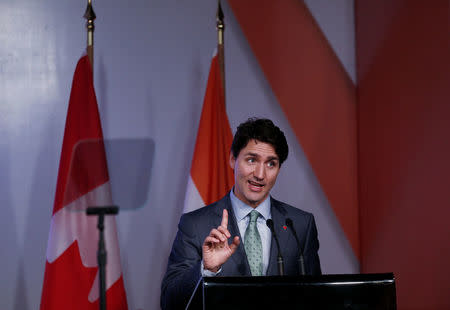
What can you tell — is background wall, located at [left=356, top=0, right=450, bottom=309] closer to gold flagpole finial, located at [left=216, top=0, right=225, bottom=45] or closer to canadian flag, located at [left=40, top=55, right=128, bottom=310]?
gold flagpole finial, located at [left=216, top=0, right=225, bottom=45]

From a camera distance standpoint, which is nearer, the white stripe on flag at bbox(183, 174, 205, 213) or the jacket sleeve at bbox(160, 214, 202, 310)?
the jacket sleeve at bbox(160, 214, 202, 310)

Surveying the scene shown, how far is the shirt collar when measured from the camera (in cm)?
225

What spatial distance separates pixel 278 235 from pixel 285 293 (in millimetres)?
887

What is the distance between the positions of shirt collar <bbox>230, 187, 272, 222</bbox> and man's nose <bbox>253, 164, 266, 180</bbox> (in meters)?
0.13

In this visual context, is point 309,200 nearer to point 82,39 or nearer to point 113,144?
point 113,144

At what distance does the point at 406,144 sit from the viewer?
2834 millimetres

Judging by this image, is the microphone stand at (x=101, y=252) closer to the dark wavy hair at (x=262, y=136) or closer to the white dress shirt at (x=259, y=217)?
the white dress shirt at (x=259, y=217)

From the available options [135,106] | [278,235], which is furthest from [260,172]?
[135,106]

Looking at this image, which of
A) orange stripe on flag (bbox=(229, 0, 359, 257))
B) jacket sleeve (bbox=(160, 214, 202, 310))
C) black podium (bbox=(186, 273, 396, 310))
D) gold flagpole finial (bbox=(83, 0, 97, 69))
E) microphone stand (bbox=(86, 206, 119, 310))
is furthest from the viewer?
orange stripe on flag (bbox=(229, 0, 359, 257))

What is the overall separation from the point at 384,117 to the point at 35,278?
89.4 inches

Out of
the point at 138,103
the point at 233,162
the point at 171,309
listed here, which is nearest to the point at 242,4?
the point at 138,103

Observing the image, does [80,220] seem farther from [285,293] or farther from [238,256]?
[285,293]

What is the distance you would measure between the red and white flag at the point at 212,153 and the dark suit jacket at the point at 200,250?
70cm

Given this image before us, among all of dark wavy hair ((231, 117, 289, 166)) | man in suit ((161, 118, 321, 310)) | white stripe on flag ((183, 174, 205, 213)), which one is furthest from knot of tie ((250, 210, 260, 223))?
white stripe on flag ((183, 174, 205, 213))
